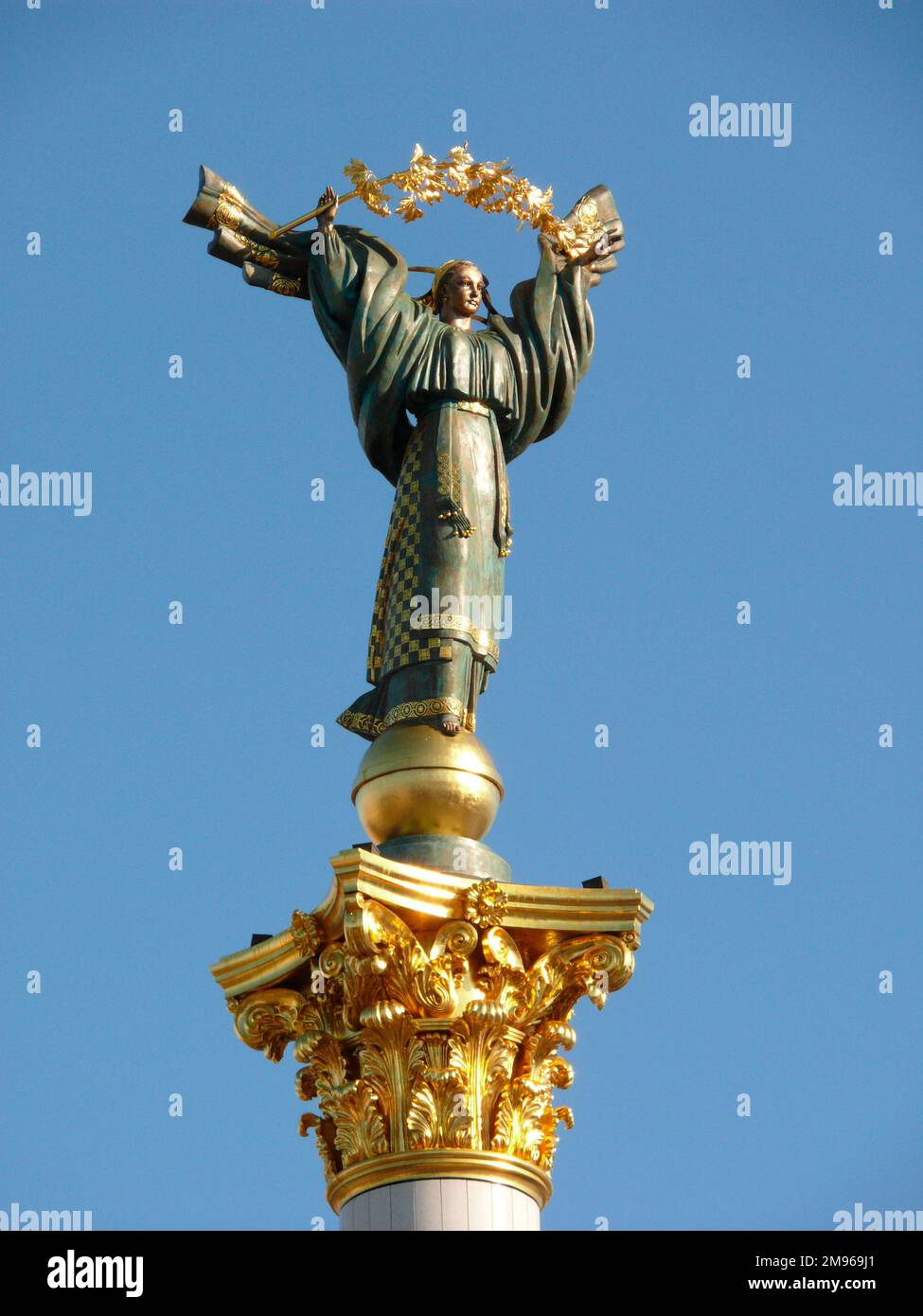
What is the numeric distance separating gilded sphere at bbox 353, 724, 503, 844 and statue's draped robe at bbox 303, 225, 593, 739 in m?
0.39

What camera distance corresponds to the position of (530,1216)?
25.5 meters

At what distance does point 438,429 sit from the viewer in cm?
2919

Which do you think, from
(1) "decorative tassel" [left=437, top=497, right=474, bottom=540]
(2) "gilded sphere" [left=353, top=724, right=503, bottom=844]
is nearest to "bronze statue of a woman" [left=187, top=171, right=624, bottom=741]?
(1) "decorative tassel" [left=437, top=497, right=474, bottom=540]

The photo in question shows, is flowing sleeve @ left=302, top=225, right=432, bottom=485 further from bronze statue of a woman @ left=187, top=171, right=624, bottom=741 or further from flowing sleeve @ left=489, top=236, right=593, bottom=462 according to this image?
flowing sleeve @ left=489, top=236, right=593, bottom=462

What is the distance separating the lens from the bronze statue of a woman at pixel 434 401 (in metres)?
28.1

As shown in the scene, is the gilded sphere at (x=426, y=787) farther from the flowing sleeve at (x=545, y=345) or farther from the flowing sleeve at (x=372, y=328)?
the flowing sleeve at (x=545, y=345)

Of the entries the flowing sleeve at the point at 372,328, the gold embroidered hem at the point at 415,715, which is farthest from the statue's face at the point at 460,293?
the gold embroidered hem at the point at 415,715

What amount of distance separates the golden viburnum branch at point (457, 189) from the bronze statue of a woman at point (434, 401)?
31 cm

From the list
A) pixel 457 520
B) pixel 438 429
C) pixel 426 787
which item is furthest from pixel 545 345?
pixel 426 787

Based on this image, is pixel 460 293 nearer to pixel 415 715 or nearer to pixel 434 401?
pixel 434 401

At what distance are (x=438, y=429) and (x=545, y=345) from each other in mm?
1893

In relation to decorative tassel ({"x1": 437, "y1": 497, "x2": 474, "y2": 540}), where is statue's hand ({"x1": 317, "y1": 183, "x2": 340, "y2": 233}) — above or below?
above

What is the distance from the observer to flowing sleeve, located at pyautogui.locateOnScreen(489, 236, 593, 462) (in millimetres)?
30109
